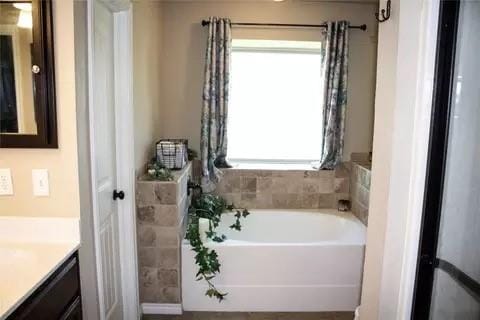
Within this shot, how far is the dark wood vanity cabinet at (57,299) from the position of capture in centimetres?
110

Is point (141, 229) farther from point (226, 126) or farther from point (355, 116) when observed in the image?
point (355, 116)

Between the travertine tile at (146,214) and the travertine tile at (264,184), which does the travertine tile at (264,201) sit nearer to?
the travertine tile at (264,184)

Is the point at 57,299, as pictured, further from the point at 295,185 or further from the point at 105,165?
the point at 295,185

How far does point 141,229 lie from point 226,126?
4.13 feet

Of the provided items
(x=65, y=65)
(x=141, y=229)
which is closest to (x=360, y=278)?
(x=141, y=229)

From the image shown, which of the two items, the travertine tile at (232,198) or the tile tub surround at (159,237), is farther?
the travertine tile at (232,198)

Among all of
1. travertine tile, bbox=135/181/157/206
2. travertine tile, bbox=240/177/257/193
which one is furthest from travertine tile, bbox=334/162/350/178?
travertine tile, bbox=135/181/157/206

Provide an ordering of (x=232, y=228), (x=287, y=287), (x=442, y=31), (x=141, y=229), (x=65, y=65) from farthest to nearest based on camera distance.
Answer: (x=232, y=228) → (x=287, y=287) → (x=141, y=229) → (x=65, y=65) → (x=442, y=31)

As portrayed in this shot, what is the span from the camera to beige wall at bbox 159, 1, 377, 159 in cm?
322

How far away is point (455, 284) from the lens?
1333 mm

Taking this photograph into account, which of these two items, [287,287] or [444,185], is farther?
[287,287]

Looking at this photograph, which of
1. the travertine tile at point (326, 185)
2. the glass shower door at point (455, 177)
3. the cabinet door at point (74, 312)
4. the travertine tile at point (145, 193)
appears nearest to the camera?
the glass shower door at point (455, 177)

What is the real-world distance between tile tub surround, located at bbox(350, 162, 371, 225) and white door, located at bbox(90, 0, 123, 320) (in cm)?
197

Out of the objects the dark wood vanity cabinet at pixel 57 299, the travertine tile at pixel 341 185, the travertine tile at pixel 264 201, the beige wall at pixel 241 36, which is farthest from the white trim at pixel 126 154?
the travertine tile at pixel 341 185
